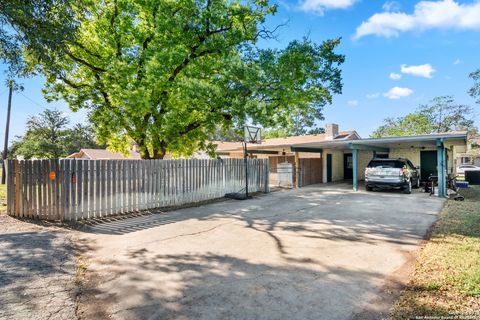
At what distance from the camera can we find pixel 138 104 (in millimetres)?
10078

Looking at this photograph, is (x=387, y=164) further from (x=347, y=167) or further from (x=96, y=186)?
(x=96, y=186)

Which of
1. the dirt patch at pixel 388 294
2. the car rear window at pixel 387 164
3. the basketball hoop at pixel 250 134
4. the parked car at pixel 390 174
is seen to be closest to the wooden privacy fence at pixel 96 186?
the basketball hoop at pixel 250 134

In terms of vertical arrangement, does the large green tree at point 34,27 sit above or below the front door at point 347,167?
above

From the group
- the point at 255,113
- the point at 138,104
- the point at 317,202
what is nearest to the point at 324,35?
the point at 255,113

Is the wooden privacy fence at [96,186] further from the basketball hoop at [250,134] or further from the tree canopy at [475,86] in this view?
the tree canopy at [475,86]

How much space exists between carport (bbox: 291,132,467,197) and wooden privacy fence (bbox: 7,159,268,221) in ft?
27.0

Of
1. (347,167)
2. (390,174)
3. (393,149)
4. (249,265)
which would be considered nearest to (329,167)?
(347,167)

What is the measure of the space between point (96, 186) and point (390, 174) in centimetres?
1254

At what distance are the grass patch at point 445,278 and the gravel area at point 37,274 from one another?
3734mm

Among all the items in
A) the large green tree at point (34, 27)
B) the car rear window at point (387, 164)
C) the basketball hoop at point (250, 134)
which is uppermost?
the large green tree at point (34, 27)

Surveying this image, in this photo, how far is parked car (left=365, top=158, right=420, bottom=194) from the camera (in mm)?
12758

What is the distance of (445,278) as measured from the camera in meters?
3.58

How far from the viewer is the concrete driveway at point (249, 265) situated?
2984 millimetres

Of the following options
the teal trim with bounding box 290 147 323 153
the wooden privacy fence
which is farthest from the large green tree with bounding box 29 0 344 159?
the teal trim with bounding box 290 147 323 153
